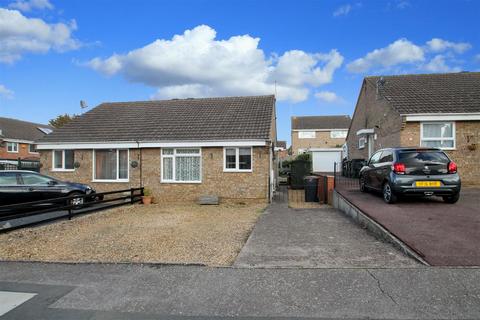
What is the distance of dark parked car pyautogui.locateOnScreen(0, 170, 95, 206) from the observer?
11.6 m

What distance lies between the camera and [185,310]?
3.91 m

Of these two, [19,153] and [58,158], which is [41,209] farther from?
[19,153]

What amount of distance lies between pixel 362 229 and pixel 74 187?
10601mm

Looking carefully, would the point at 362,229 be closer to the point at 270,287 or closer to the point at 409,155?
the point at 409,155

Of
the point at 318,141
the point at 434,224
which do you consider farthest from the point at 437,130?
the point at 318,141

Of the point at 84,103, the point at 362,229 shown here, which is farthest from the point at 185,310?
the point at 84,103

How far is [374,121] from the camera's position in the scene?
19.0 meters

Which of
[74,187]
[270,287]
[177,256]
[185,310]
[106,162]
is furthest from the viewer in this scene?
[106,162]

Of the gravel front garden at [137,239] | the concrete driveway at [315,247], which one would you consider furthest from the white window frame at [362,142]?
the concrete driveway at [315,247]

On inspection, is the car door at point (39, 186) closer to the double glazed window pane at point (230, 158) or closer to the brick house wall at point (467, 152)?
the double glazed window pane at point (230, 158)

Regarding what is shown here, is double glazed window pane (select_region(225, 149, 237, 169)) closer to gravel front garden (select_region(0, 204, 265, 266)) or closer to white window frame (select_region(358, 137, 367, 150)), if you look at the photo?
gravel front garden (select_region(0, 204, 265, 266))

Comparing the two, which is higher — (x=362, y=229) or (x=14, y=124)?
(x=14, y=124)

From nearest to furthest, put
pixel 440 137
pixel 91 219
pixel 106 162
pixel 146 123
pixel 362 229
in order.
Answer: pixel 362 229
pixel 91 219
pixel 440 137
pixel 106 162
pixel 146 123

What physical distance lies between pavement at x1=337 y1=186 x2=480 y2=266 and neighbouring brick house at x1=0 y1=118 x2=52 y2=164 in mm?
39490
